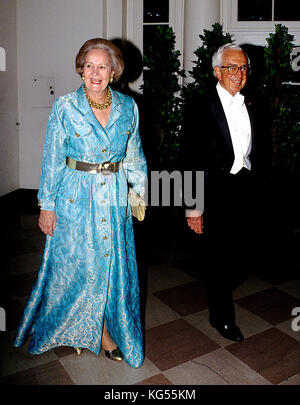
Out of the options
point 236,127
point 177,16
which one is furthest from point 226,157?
point 177,16

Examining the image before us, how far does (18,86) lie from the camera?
5.01 m

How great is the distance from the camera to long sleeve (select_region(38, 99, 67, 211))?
Answer: 185 centimetres

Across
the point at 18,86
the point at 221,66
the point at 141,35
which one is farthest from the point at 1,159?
the point at 221,66

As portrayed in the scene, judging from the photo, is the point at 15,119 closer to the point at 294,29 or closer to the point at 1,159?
the point at 1,159

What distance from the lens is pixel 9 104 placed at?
489 cm

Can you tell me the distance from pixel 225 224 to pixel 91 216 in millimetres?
772

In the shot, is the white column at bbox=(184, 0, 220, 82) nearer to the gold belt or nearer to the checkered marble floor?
the checkered marble floor

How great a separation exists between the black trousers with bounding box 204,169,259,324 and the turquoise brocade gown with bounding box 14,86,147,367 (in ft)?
1.45

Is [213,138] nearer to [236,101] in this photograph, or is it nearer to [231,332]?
[236,101]

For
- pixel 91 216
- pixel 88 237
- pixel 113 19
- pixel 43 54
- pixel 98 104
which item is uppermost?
pixel 113 19

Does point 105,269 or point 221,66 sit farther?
point 221,66

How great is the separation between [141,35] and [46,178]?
11.8 ft

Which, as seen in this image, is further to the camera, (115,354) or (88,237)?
(115,354)

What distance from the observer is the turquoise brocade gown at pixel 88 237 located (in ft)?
6.17
